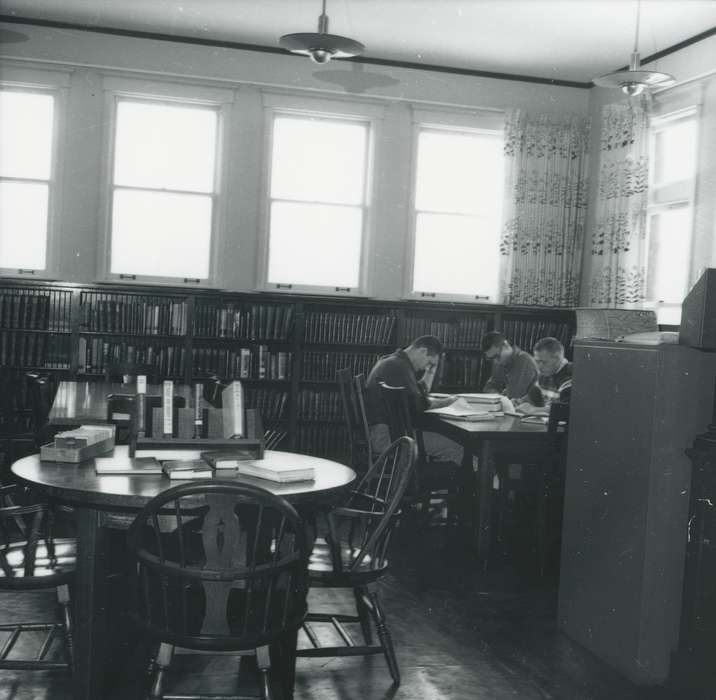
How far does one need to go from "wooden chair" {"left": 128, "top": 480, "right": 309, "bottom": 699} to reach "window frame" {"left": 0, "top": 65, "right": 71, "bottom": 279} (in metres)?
5.20

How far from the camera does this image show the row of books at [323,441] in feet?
24.2

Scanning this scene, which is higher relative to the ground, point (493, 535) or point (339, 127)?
point (339, 127)

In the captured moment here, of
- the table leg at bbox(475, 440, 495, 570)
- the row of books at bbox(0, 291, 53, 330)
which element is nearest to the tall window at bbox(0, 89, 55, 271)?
the row of books at bbox(0, 291, 53, 330)

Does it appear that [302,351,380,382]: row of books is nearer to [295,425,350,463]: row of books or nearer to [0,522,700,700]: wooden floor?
[295,425,350,463]: row of books

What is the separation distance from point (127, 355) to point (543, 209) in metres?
3.91

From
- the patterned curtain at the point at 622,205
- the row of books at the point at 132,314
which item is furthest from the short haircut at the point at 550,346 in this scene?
the row of books at the point at 132,314

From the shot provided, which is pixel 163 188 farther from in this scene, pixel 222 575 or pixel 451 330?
pixel 222 575

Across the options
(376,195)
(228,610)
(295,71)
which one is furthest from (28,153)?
(228,610)

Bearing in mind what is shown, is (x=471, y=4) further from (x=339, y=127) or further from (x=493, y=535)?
(x=493, y=535)

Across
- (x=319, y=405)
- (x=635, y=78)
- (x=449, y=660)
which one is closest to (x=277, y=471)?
(x=449, y=660)

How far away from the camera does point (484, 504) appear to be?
462cm

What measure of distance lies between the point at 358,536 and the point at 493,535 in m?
0.77

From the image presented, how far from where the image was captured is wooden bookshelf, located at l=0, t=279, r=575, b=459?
6.89m

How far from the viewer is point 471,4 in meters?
6.41
